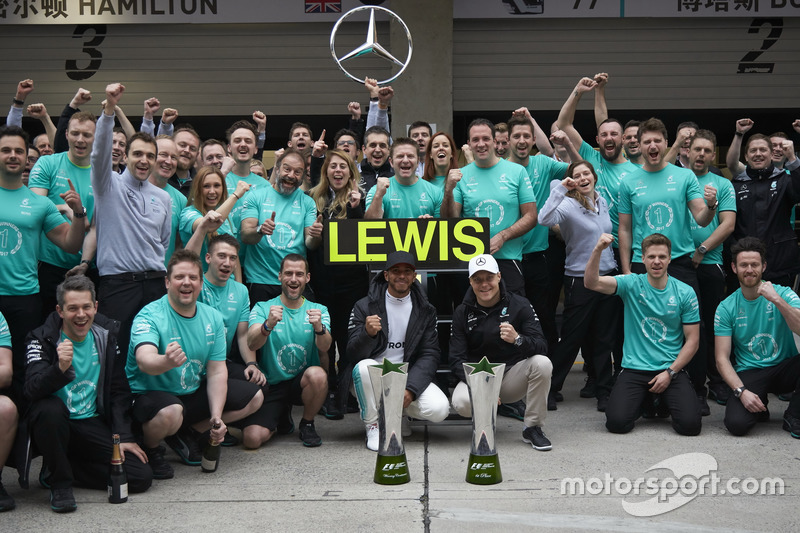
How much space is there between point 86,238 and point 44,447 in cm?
194

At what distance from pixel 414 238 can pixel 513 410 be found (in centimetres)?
165

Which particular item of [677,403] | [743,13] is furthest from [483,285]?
[743,13]

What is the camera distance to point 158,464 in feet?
17.4

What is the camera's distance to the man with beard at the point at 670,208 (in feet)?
22.6

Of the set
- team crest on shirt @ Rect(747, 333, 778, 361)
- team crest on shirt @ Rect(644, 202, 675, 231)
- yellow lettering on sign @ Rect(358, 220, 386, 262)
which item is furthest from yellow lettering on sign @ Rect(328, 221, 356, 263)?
team crest on shirt @ Rect(747, 333, 778, 361)

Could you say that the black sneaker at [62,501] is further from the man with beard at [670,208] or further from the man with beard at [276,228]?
the man with beard at [670,208]

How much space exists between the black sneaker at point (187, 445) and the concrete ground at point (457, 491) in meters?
0.10

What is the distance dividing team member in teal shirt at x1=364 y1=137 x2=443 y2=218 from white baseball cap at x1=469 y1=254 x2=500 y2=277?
1145 mm

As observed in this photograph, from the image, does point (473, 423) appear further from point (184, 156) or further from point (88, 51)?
point (88, 51)

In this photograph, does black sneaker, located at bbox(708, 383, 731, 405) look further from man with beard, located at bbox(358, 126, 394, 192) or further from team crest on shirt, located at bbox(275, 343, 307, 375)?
team crest on shirt, located at bbox(275, 343, 307, 375)

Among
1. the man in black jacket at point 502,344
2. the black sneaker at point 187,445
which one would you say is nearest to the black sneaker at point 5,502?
the black sneaker at point 187,445

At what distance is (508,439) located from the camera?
19.9 feet

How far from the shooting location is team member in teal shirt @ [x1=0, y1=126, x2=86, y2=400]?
18.4ft

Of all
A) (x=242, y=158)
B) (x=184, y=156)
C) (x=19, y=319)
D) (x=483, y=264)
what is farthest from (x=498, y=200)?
(x=19, y=319)
